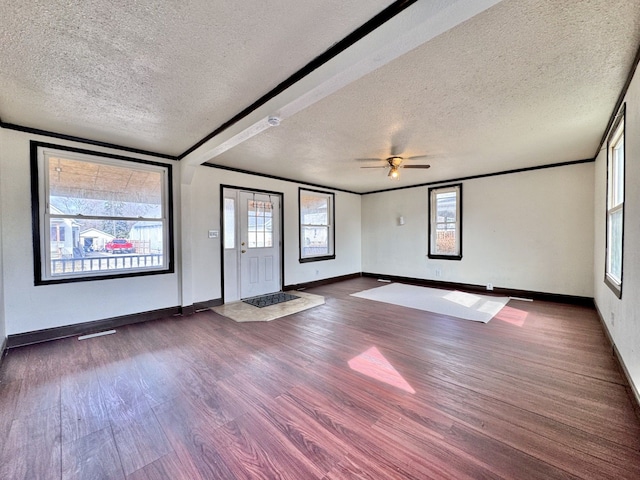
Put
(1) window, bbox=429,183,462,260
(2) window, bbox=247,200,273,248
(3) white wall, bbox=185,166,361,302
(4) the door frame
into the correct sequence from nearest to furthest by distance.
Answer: (3) white wall, bbox=185,166,361,302 < (4) the door frame < (2) window, bbox=247,200,273,248 < (1) window, bbox=429,183,462,260

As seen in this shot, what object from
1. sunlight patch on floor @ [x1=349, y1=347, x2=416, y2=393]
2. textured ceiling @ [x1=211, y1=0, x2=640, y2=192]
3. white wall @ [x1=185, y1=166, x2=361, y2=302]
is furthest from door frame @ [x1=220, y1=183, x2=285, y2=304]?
sunlight patch on floor @ [x1=349, y1=347, x2=416, y2=393]

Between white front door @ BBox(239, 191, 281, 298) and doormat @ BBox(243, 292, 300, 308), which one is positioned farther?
white front door @ BBox(239, 191, 281, 298)

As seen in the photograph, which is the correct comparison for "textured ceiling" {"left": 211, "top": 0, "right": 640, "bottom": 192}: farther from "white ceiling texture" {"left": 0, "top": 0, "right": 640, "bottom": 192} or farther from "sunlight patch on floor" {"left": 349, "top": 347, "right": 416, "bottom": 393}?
"sunlight patch on floor" {"left": 349, "top": 347, "right": 416, "bottom": 393}

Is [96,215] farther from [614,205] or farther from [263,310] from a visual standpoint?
[614,205]

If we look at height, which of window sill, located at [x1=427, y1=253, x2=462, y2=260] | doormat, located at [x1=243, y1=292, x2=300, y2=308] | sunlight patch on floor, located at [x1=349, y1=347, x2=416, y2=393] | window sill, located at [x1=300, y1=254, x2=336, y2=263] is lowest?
sunlight patch on floor, located at [x1=349, y1=347, x2=416, y2=393]

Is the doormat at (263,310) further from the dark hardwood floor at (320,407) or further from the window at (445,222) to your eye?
the window at (445,222)

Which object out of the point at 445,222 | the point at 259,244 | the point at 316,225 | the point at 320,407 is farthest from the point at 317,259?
the point at 320,407

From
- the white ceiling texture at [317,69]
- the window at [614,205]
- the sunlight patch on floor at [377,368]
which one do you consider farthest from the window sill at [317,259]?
the window at [614,205]

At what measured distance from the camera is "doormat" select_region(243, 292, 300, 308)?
490 cm

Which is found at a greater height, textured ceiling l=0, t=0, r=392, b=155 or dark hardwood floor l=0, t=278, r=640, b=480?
textured ceiling l=0, t=0, r=392, b=155

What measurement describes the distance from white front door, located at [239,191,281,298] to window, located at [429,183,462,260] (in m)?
3.67

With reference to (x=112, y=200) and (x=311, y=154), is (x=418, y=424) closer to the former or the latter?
(x=311, y=154)

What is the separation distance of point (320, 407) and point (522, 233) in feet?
17.2

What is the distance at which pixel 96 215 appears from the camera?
3.63 m
